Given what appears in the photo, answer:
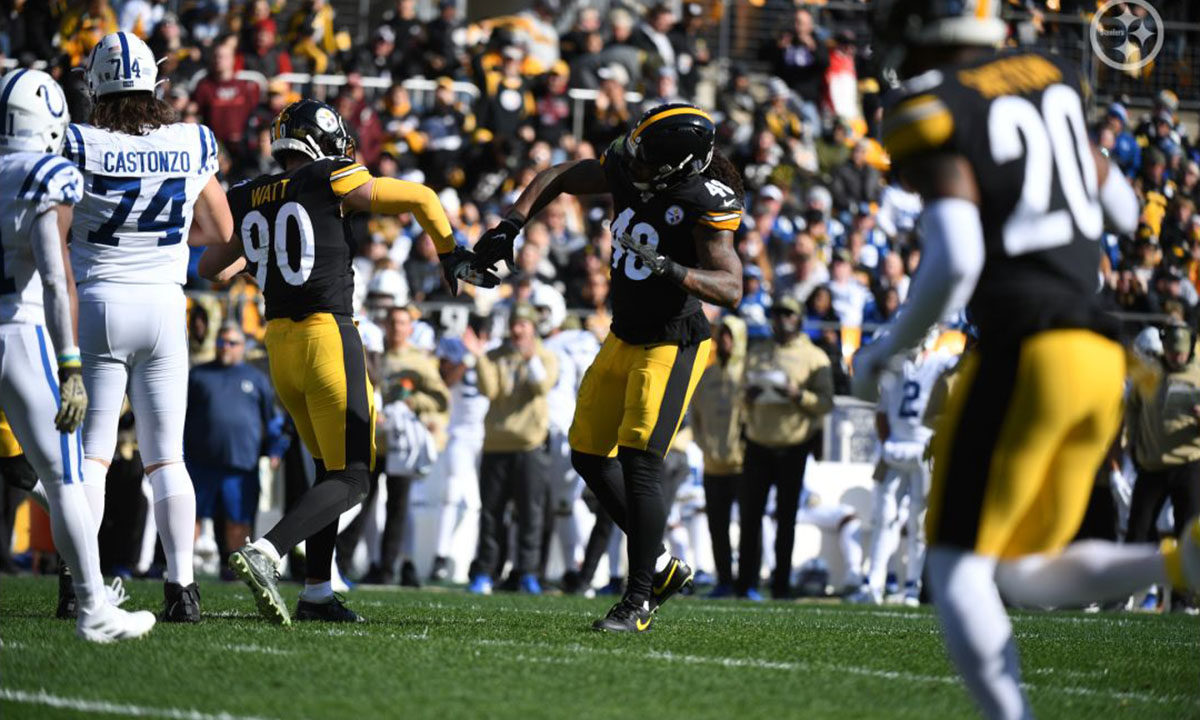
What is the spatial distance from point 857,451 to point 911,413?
1.87 m

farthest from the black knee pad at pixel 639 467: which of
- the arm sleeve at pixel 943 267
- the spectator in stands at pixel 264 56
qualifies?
the spectator in stands at pixel 264 56

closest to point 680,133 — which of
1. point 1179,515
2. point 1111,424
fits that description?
point 1111,424

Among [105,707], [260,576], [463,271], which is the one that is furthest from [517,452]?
[105,707]

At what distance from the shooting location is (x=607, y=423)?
6922 mm

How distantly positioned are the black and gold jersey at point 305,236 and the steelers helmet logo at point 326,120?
0.16m

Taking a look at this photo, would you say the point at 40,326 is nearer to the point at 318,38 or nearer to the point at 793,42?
the point at 318,38

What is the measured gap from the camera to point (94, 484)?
6.25 meters

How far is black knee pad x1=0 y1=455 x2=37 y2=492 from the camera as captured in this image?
21.7 feet

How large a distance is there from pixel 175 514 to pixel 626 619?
1794 millimetres

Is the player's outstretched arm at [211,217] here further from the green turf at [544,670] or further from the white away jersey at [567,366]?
the white away jersey at [567,366]

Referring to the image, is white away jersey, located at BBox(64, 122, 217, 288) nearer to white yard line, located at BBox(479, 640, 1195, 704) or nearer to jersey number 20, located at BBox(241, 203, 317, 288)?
jersey number 20, located at BBox(241, 203, 317, 288)

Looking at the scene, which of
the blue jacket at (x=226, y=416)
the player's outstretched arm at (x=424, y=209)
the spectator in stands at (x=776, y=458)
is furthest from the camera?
the spectator in stands at (x=776, y=458)

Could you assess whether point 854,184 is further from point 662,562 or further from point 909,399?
point 662,562

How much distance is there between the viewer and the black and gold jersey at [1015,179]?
12.6ft
